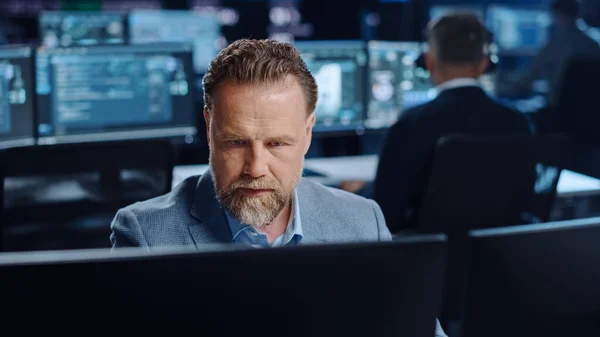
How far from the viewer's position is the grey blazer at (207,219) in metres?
1.30

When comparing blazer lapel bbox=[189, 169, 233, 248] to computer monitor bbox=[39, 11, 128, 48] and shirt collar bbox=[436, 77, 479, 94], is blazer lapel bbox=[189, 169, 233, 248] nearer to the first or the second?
shirt collar bbox=[436, 77, 479, 94]

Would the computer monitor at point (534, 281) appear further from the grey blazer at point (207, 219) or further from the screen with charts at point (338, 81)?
the screen with charts at point (338, 81)

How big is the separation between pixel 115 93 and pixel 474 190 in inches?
63.8

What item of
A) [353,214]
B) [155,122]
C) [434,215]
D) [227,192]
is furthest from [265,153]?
[155,122]

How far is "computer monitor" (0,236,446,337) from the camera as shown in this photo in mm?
666

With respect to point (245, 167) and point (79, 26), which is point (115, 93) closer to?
point (245, 167)

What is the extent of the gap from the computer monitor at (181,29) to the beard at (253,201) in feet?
15.7

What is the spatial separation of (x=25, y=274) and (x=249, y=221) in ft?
2.10

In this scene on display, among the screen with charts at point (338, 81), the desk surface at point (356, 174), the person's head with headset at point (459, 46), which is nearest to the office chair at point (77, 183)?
the desk surface at point (356, 174)

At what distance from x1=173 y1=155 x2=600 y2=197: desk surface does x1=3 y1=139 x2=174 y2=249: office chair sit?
0.53 metres

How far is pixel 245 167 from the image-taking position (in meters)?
1.29

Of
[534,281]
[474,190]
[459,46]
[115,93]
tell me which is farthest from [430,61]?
[534,281]

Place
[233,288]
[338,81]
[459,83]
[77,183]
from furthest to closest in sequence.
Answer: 1. [338,81]
2. [459,83]
3. [77,183]
4. [233,288]

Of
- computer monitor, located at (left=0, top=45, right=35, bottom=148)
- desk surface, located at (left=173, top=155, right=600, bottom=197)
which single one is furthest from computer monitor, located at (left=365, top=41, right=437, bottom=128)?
computer monitor, located at (left=0, top=45, right=35, bottom=148)
